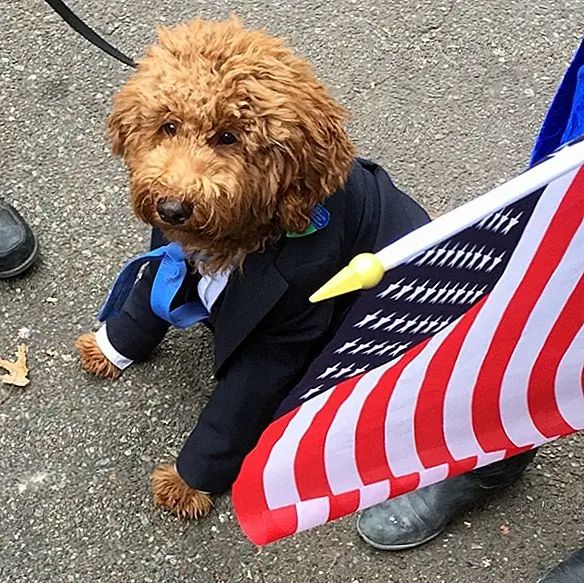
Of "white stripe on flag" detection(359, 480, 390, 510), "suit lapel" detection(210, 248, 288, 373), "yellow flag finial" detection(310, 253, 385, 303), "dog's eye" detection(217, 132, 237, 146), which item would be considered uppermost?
"yellow flag finial" detection(310, 253, 385, 303)

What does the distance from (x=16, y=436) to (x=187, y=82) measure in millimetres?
945

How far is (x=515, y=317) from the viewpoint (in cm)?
120

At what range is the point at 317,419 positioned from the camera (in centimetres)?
124

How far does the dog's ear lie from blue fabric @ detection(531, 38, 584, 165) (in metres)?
0.30

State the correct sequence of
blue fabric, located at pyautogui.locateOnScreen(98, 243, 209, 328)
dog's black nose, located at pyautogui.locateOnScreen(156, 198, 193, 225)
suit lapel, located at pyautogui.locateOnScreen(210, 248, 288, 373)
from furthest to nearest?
blue fabric, located at pyautogui.locateOnScreen(98, 243, 209, 328), suit lapel, located at pyautogui.locateOnScreen(210, 248, 288, 373), dog's black nose, located at pyautogui.locateOnScreen(156, 198, 193, 225)

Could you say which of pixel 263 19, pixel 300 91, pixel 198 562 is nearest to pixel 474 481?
pixel 198 562

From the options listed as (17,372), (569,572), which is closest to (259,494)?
(569,572)

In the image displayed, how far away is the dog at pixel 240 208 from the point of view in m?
1.49

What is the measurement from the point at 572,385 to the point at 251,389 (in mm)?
605

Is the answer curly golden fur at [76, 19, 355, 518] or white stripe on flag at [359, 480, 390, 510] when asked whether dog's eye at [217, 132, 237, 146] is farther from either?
white stripe on flag at [359, 480, 390, 510]

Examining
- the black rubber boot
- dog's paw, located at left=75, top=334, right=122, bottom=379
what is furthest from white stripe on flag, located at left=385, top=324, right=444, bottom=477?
dog's paw, located at left=75, top=334, right=122, bottom=379

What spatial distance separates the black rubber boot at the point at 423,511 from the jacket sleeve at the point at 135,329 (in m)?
0.56

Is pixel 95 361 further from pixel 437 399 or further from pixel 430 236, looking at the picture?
pixel 430 236

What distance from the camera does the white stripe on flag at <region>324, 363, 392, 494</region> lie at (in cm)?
121
